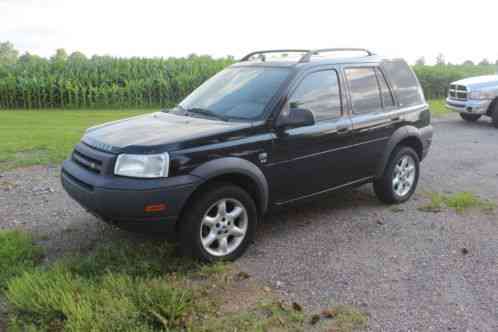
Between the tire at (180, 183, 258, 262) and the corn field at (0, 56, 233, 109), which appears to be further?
the corn field at (0, 56, 233, 109)

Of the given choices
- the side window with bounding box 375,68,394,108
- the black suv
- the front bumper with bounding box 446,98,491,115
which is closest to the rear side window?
the black suv

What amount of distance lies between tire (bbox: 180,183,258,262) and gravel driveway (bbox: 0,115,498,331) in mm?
221

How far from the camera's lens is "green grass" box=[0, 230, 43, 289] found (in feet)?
13.4

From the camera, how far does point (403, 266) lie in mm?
4359

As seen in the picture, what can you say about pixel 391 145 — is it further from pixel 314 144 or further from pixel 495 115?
pixel 495 115

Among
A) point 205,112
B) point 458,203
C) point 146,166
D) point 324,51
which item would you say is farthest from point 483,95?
point 146,166

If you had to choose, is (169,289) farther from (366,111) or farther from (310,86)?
(366,111)

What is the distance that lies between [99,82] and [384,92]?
15303 millimetres

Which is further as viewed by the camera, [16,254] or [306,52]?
[306,52]

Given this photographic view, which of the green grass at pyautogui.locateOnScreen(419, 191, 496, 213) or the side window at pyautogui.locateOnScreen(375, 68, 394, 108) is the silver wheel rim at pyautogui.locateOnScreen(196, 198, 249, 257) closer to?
the side window at pyautogui.locateOnScreen(375, 68, 394, 108)

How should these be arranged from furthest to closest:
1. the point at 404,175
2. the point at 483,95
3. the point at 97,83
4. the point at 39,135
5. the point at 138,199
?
1. the point at 97,83
2. the point at 483,95
3. the point at 39,135
4. the point at 404,175
5. the point at 138,199

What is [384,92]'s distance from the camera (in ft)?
18.9

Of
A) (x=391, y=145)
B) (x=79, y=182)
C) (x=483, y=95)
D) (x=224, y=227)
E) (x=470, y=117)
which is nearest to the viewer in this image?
(x=79, y=182)

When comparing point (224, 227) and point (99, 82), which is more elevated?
point (99, 82)
